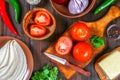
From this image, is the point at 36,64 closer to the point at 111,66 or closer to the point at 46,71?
the point at 46,71

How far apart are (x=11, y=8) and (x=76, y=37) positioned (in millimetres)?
251

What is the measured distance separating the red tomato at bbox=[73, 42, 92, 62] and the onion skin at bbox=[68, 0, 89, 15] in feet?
0.36

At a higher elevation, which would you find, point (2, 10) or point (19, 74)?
point (2, 10)

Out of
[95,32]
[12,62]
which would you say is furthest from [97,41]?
[12,62]

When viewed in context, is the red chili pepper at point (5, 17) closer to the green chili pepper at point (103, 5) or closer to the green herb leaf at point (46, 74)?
the green herb leaf at point (46, 74)

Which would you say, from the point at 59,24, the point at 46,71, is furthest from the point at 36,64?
the point at 59,24

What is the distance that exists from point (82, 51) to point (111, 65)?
0.11 m

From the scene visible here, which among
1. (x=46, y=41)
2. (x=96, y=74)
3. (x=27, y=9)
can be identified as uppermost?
(x=27, y=9)

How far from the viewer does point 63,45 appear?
1.28 m

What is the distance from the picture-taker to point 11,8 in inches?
52.9

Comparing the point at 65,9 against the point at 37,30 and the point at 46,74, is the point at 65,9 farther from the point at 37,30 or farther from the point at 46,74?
the point at 46,74

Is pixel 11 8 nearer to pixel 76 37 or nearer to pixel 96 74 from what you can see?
pixel 76 37

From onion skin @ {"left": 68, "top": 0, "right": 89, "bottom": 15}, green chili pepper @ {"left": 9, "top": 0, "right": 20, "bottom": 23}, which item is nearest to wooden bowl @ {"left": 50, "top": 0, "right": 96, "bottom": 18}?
onion skin @ {"left": 68, "top": 0, "right": 89, "bottom": 15}

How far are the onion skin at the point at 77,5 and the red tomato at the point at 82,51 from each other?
4.4 inches
